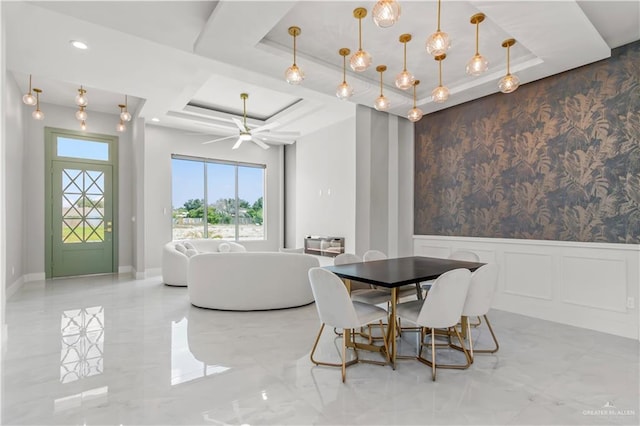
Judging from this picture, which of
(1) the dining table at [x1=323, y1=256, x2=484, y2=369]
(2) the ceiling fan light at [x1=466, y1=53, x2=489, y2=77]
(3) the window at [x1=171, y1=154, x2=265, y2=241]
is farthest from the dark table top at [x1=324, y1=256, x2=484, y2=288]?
(3) the window at [x1=171, y1=154, x2=265, y2=241]

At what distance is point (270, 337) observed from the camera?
129 inches

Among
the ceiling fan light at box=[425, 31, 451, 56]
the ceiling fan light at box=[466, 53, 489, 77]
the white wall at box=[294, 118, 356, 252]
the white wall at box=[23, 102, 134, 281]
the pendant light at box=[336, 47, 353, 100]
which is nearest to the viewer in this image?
the ceiling fan light at box=[425, 31, 451, 56]

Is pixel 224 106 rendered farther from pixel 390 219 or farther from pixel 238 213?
pixel 390 219

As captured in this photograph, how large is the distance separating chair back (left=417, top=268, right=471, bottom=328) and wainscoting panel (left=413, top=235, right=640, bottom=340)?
2.18 m

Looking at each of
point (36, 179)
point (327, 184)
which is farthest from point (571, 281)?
point (36, 179)

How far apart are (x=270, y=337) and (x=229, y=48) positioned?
2.94 meters

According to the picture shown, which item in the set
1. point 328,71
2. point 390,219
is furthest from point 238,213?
point 328,71

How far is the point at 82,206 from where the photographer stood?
659cm

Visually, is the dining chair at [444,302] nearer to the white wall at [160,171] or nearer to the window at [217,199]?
the white wall at [160,171]

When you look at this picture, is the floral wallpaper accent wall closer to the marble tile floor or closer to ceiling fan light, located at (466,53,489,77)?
the marble tile floor

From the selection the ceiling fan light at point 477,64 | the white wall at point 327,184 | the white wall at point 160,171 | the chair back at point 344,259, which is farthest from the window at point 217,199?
the ceiling fan light at point 477,64

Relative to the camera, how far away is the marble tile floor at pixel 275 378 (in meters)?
1.99

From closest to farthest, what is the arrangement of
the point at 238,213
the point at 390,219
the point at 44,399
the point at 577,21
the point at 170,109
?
the point at 44,399, the point at 577,21, the point at 390,219, the point at 170,109, the point at 238,213

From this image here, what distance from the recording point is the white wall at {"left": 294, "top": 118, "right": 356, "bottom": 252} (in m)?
6.86
